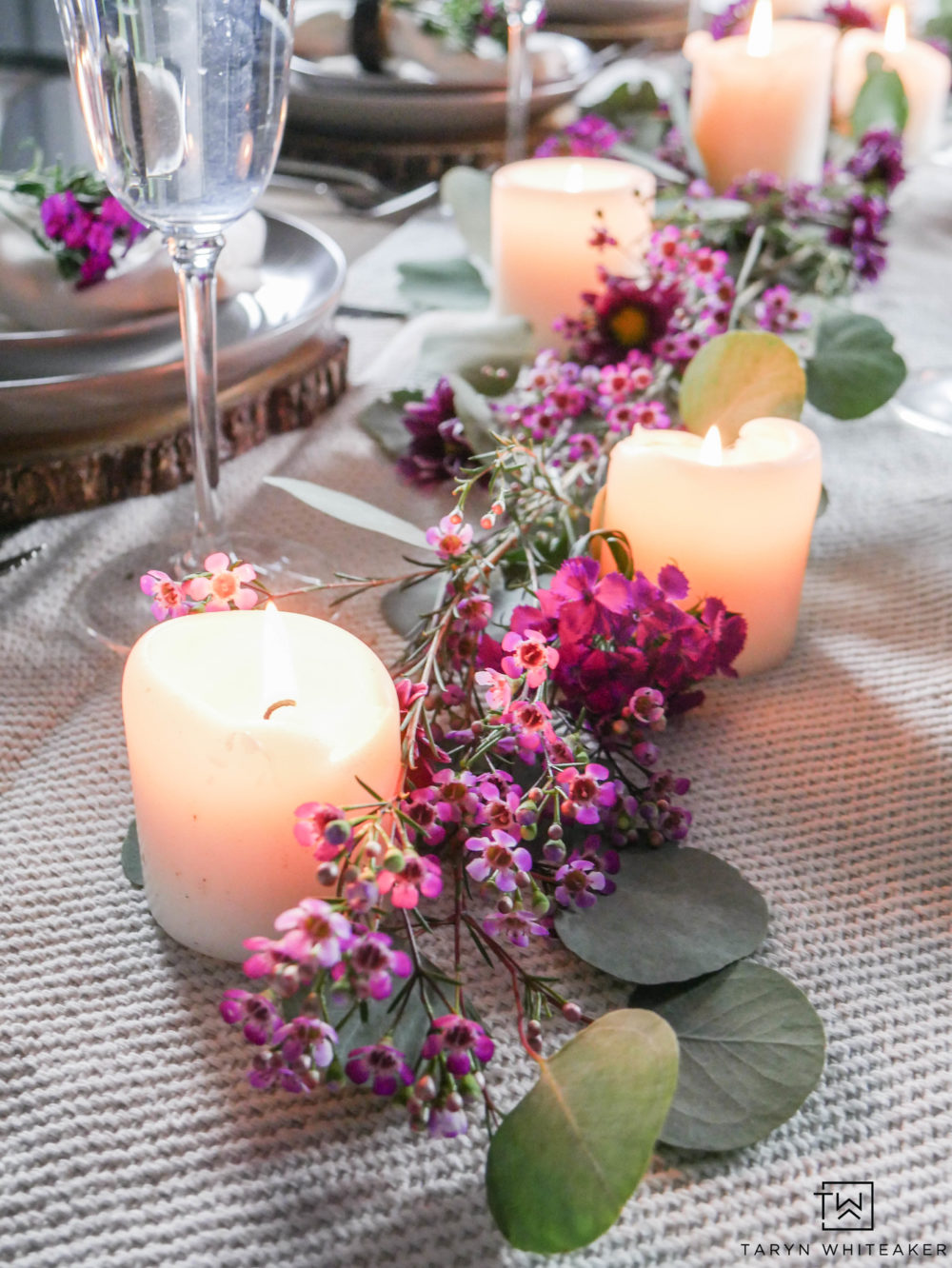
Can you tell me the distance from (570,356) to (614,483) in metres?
0.28

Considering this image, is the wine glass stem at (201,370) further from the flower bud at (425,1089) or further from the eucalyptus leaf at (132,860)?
the flower bud at (425,1089)

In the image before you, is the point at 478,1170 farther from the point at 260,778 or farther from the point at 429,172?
the point at 429,172

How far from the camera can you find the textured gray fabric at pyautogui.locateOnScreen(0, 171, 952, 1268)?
0.33m

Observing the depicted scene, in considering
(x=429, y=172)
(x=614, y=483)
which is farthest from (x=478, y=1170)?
(x=429, y=172)

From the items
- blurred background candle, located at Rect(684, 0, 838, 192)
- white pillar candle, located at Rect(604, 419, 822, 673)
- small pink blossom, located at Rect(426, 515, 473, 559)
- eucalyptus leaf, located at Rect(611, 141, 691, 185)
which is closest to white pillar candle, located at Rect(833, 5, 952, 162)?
blurred background candle, located at Rect(684, 0, 838, 192)

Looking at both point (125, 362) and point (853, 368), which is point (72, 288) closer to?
point (125, 362)

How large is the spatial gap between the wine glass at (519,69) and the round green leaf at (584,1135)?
0.89m

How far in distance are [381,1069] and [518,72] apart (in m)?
0.91

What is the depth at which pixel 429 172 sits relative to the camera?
1205mm

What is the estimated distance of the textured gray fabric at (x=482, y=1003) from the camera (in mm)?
333

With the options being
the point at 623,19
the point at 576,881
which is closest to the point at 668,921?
the point at 576,881

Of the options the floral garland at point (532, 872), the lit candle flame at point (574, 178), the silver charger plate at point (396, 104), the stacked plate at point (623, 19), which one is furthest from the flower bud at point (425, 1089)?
the stacked plate at point (623, 19)

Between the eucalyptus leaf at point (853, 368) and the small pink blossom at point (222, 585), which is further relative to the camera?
the eucalyptus leaf at point (853, 368)

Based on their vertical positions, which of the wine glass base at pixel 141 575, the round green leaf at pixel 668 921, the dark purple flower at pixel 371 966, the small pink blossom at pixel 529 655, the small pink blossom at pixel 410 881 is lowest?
the wine glass base at pixel 141 575
